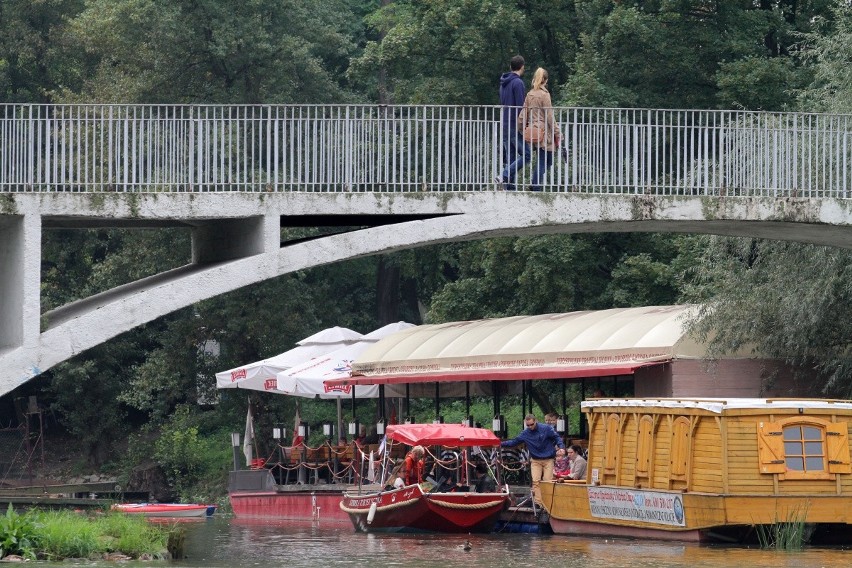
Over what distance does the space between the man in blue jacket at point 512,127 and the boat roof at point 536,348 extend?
527 cm

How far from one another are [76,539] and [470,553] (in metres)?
5.96

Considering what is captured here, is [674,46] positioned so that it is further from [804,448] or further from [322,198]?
[322,198]

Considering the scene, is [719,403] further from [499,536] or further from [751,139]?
[499,536]

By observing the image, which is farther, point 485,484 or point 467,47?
point 467,47

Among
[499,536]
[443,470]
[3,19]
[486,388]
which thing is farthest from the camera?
[3,19]

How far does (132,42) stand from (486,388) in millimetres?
15899

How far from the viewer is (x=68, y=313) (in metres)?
21.1

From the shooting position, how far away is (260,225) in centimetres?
2044

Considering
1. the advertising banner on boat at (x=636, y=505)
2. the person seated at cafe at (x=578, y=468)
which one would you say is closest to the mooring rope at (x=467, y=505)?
the person seated at cafe at (x=578, y=468)

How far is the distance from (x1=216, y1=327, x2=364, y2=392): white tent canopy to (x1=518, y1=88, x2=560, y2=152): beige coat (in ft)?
51.1

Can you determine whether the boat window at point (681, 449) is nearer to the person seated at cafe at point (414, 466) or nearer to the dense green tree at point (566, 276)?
the person seated at cafe at point (414, 466)

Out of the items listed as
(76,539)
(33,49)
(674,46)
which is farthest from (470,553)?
(33,49)

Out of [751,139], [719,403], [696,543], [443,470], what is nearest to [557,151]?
[751,139]

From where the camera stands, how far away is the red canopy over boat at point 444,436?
86.0 ft
